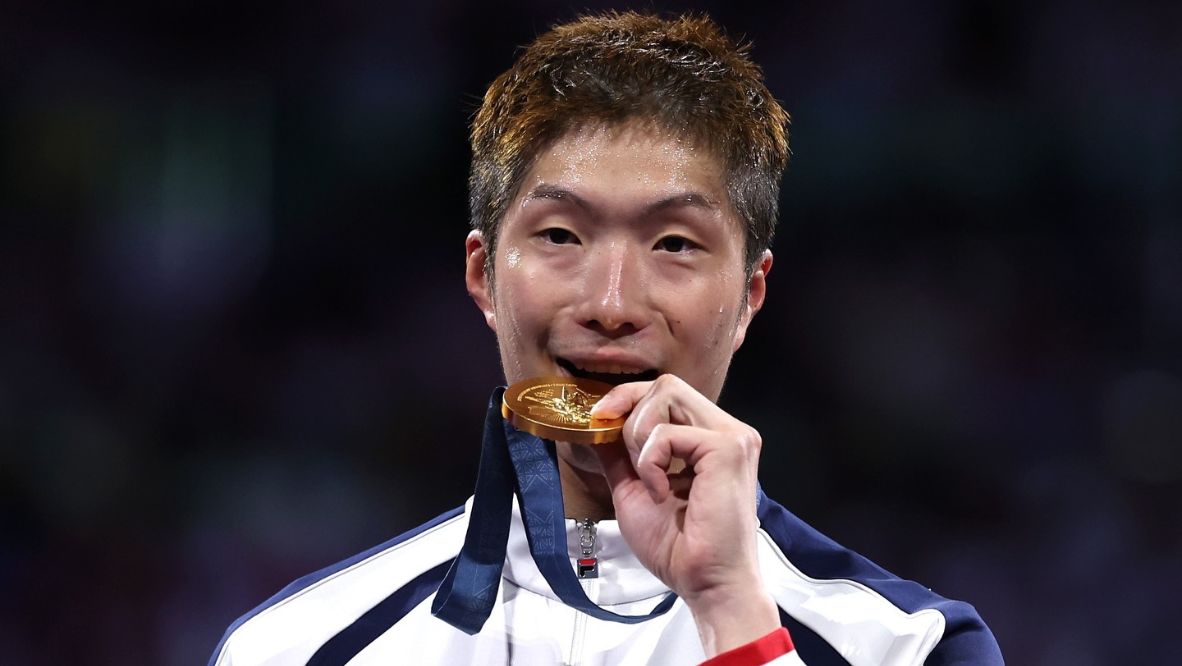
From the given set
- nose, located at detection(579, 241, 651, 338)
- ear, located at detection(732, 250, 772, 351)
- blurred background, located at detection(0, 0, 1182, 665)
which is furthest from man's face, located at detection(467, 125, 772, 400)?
blurred background, located at detection(0, 0, 1182, 665)

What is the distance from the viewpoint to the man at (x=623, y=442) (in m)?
2.00

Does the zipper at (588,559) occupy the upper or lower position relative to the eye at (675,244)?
lower

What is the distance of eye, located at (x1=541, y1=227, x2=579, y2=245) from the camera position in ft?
7.30

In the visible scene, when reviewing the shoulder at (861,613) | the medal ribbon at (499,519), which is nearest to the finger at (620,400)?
the medal ribbon at (499,519)

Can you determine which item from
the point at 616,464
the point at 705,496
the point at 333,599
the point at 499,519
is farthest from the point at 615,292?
the point at 333,599

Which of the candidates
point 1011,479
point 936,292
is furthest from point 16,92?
point 1011,479

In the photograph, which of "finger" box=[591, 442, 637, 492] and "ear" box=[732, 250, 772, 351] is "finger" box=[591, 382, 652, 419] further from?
"ear" box=[732, 250, 772, 351]

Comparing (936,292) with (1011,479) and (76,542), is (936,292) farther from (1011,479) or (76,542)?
(76,542)

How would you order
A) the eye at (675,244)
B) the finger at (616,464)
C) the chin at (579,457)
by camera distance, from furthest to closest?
the chin at (579,457) < the eye at (675,244) < the finger at (616,464)

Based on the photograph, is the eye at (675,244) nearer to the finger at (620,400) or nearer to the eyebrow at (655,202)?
the eyebrow at (655,202)

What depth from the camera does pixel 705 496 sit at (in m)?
1.95

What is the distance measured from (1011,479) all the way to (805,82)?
1776mm

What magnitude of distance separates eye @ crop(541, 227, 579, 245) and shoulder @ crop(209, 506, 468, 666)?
0.71 meters

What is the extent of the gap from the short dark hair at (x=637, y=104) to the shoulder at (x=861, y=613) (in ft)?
2.07
